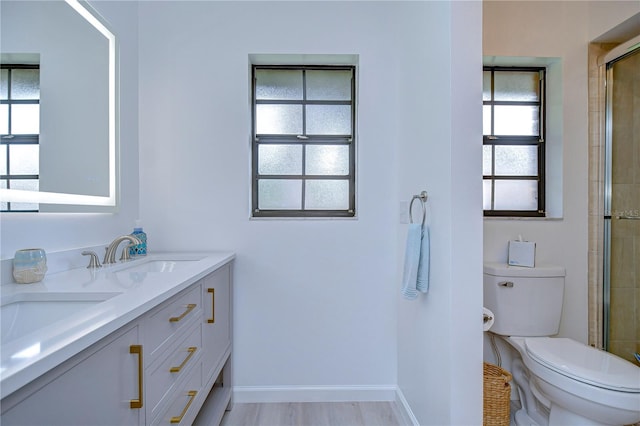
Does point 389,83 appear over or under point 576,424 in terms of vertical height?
over

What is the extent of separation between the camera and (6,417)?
524 mm

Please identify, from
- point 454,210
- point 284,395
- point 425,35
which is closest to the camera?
point 454,210

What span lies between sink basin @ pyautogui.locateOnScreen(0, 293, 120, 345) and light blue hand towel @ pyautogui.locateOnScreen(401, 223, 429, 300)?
45.5 inches

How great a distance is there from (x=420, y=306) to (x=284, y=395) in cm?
103

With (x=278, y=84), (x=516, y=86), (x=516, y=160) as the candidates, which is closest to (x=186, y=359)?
(x=278, y=84)

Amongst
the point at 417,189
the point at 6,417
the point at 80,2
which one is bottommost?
the point at 6,417

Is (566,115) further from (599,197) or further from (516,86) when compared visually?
(599,197)

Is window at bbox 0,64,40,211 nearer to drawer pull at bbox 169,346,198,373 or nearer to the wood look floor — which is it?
drawer pull at bbox 169,346,198,373

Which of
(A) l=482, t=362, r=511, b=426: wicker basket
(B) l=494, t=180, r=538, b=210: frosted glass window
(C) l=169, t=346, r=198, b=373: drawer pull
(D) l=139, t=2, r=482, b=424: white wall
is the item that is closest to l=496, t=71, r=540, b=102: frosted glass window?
(B) l=494, t=180, r=538, b=210: frosted glass window

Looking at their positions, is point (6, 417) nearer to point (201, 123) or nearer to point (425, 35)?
point (201, 123)

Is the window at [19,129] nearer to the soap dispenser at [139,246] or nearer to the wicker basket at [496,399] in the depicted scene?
the soap dispenser at [139,246]

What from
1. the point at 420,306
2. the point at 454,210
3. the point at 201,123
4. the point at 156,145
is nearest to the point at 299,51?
the point at 201,123

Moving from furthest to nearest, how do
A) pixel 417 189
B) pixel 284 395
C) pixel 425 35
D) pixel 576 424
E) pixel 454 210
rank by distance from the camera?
pixel 284 395, pixel 417 189, pixel 425 35, pixel 576 424, pixel 454 210

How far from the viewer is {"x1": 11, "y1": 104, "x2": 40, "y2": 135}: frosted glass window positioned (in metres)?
1.18
